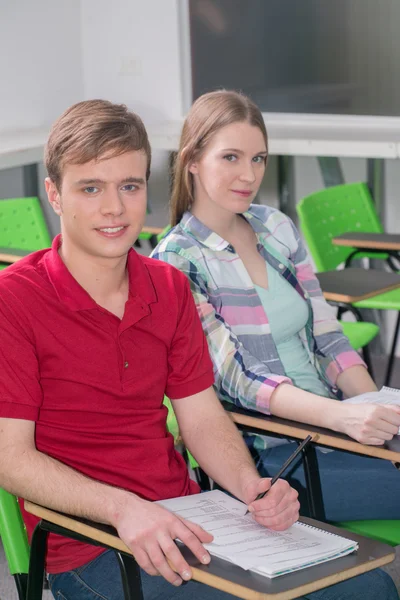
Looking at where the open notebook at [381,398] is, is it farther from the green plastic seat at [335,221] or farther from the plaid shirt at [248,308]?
the green plastic seat at [335,221]

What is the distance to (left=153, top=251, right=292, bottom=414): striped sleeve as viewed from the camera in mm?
1996

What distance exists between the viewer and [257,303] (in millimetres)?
2152

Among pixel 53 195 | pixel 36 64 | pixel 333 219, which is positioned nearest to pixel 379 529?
pixel 53 195

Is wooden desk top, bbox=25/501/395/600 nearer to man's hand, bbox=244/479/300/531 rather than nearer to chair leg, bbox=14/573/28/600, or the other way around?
man's hand, bbox=244/479/300/531

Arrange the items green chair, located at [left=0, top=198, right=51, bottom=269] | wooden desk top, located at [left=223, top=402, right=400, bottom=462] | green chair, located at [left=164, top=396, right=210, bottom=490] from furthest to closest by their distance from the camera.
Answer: green chair, located at [left=0, top=198, right=51, bottom=269] < green chair, located at [left=164, top=396, right=210, bottom=490] < wooden desk top, located at [left=223, top=402, right=400, bottom=462]

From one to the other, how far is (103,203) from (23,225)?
5.89 feet

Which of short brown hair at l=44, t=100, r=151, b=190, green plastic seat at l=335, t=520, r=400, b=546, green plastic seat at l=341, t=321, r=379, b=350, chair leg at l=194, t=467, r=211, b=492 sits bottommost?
green plastic seat at l=341, t=321, r=379, b=350

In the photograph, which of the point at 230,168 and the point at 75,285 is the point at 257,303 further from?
the point at 75,285

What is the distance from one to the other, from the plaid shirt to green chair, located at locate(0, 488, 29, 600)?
1.93 feet

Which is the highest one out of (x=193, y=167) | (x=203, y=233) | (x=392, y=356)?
(x=193, y=167)

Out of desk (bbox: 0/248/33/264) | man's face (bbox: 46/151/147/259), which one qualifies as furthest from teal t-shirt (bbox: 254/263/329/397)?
desk (bbox: 0/248/33/264)

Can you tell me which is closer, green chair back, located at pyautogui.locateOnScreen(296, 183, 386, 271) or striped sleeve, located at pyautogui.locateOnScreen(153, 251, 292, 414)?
striped sleeve, located at pyautogui.locateOnScreen(153, 251, 292, 414)

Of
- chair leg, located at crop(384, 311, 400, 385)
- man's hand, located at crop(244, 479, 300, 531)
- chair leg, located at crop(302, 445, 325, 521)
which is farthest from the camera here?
chair leg, located at crop(384, 311, 400, 385)

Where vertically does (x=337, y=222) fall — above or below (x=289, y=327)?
below
